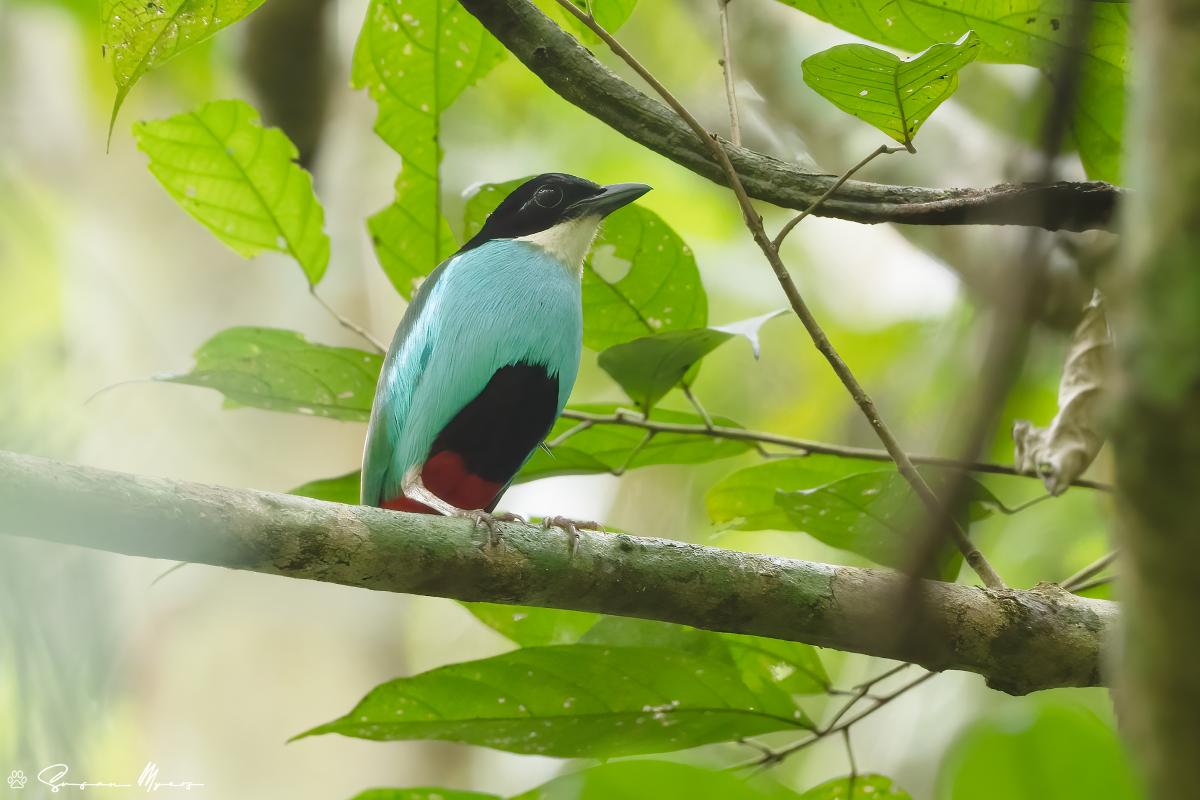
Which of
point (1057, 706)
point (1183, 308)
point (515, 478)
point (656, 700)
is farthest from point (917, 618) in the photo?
point (515, 478)

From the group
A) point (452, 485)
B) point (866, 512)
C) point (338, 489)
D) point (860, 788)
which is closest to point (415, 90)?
point (338, 489)

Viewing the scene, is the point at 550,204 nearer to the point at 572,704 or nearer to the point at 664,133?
the point at 664,133

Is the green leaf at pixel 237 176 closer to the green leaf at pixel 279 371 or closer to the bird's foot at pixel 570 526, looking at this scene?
the green leaf at pixel 279 371

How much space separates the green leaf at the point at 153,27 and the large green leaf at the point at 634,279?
112 centimetres

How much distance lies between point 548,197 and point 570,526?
1955mm

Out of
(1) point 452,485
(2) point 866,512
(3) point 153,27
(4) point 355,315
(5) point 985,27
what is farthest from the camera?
(4) point 355,315

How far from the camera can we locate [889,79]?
7.94 ft

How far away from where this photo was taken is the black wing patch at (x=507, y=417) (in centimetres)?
373

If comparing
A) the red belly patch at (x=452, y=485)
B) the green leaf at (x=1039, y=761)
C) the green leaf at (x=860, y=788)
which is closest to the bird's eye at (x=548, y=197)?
the red belly patch at (x=452, y=485)

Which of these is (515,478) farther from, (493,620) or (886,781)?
(886,781)

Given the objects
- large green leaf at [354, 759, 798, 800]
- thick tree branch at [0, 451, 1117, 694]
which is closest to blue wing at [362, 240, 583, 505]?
thick tree branch at [0, 451, 1117, 694]

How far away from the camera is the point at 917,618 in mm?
702

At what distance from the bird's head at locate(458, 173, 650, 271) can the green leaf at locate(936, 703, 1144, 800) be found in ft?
10.5

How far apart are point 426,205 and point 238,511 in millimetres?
1482
